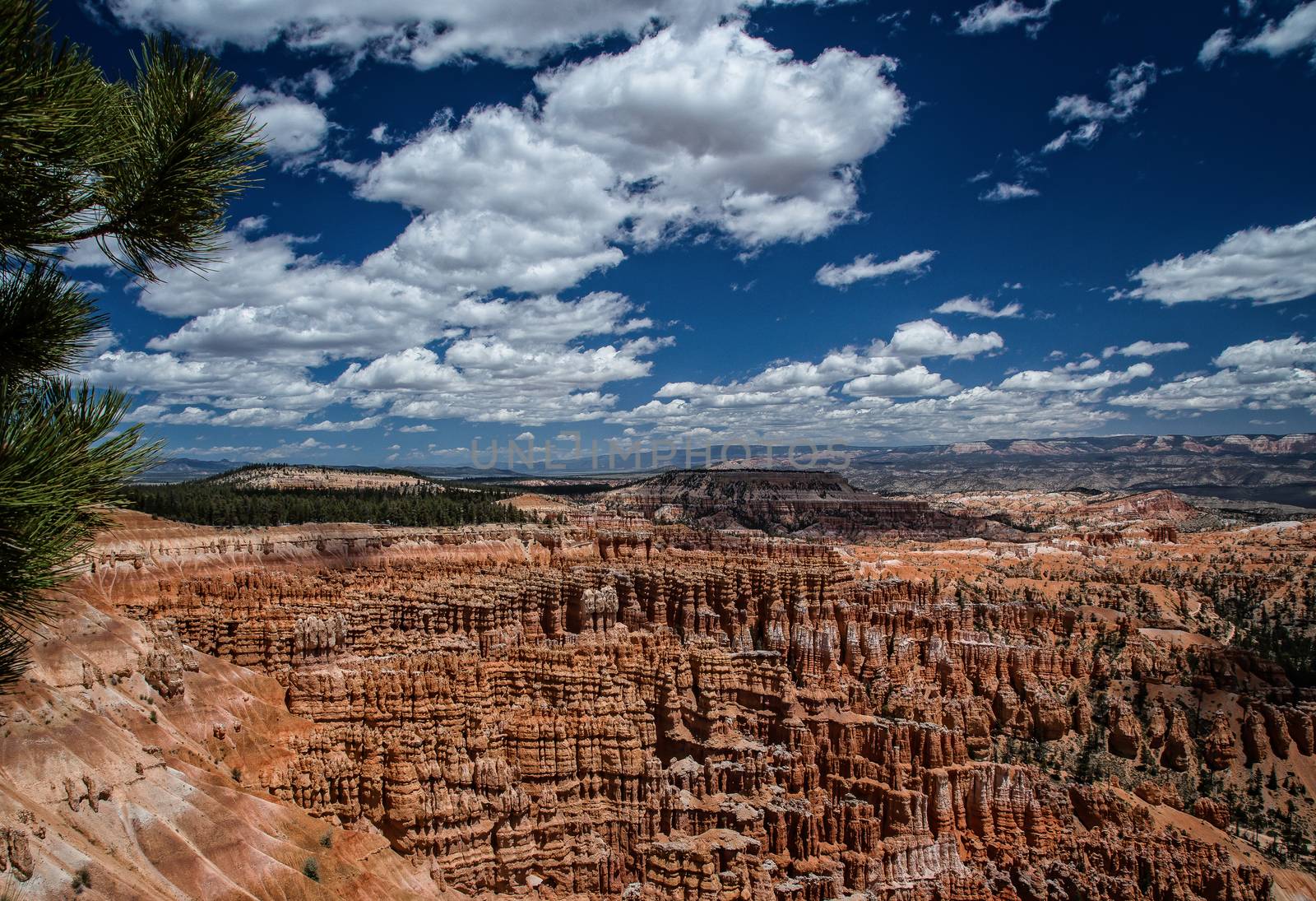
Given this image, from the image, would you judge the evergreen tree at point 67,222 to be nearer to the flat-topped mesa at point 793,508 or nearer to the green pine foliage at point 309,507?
the green pine foliage at point 309,507

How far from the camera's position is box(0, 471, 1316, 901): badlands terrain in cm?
2402

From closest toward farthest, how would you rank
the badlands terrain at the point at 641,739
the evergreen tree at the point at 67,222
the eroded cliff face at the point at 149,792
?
the evergreen tree at the point at 67,222 < the eroded cliff face at the point at 149,792 < the badlands terrain at the point at 641,739

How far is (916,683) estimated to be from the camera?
45406 mm

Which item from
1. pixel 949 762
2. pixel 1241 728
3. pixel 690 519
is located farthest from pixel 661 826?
pixel 690 519

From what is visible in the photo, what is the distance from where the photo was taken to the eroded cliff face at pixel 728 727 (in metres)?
30.1

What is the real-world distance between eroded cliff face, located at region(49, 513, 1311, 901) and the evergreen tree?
2500 cm

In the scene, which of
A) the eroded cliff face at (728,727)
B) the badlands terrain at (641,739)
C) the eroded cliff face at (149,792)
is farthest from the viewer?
the eroded cliff face at (728,727)

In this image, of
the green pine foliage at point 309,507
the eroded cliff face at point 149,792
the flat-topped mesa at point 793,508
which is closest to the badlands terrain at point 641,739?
the eroded cliff face at point 149,792

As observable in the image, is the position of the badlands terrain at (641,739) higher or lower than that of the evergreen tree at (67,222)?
lower

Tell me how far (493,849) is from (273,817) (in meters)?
8.18

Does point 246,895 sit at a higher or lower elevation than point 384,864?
higher

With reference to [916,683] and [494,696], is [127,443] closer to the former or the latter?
[494,696]

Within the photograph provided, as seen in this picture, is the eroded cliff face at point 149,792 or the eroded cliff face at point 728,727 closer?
the eroded cliff face at point 149,792

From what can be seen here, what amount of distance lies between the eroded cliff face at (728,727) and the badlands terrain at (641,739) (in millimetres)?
146
